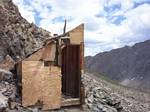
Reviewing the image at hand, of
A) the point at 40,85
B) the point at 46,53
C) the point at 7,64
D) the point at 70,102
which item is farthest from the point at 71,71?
the point at 7,64

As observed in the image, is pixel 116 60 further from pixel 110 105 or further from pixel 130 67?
pixel 110 105

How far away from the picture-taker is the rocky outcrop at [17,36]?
51.1ft

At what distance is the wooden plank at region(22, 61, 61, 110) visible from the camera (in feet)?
36.0

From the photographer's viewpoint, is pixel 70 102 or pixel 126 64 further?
pixel 126 64

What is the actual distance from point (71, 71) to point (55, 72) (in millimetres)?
1336

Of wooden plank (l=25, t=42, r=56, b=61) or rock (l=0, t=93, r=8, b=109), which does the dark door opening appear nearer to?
wooden plank (l=25, t=42, r=56, b=61)

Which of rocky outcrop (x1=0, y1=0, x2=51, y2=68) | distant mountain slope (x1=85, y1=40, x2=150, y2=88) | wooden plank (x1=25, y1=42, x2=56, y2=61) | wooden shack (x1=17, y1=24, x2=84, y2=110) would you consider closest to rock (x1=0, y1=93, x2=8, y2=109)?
wooden shack (x1=17, y1=24, x2=84, y2=110)

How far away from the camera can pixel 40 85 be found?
11.1 m

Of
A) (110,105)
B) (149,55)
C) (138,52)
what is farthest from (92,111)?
(138,52)

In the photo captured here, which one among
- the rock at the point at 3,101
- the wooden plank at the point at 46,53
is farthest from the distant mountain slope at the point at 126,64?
the rock at the point at 3,101

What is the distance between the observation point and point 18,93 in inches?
436

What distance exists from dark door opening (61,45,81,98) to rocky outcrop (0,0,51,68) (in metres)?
2.64

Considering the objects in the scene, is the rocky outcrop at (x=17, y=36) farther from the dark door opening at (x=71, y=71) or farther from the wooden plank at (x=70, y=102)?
the wooden plank at (x=70, y=102)

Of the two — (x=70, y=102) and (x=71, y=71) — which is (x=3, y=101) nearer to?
(x=70, y=102)
